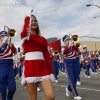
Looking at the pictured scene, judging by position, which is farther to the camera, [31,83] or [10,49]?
[10,49]

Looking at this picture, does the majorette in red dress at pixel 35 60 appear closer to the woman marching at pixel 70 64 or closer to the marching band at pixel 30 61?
the marching band at pixel 30 61

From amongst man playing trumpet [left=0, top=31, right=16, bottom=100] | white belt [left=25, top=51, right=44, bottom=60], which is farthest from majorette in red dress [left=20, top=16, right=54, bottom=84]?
man playing trumpet [left=0, top=31, right=16, bottom=100]

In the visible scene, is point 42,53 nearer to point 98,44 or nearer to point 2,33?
point 2,33

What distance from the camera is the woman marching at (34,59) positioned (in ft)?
14.0

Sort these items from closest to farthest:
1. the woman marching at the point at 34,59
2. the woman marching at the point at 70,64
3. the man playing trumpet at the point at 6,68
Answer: the woman marching at the point at 34,59, the man playing trumpet at the point at 6,68, the woman marching at the point at 70,64

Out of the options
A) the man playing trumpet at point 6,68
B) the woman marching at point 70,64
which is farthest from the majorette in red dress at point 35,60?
A: the woman marching at point 70,64

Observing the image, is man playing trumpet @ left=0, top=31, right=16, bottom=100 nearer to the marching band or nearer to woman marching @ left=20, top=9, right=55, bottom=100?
the marching band

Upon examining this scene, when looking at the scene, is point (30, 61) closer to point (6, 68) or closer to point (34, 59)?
point (34, 59)

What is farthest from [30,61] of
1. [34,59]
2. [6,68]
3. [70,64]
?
[70,64]

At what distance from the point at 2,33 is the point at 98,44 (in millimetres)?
70701

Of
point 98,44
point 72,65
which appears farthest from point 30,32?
point 98,44

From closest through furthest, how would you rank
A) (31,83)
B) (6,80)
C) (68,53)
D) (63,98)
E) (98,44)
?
(31,83), (6,80), (63,98), (68,53), (98,44)

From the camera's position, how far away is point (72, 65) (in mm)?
8148

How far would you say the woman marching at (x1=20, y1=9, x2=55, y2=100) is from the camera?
14.0 feet
